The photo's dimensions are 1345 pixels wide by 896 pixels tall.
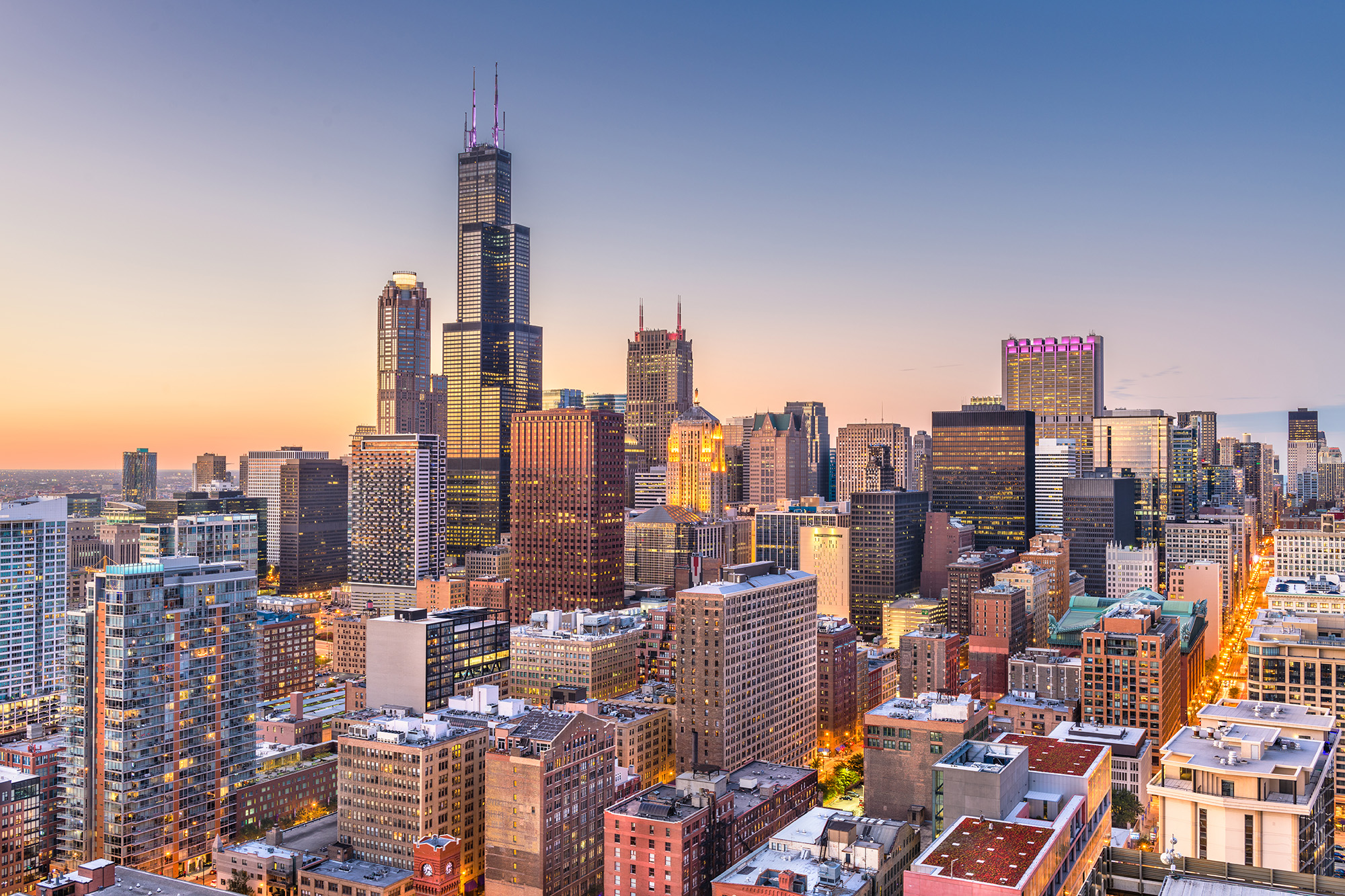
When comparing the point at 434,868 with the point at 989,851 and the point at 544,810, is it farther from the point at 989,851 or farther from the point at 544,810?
the point at 989,851

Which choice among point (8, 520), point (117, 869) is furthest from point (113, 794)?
point (8, 520)

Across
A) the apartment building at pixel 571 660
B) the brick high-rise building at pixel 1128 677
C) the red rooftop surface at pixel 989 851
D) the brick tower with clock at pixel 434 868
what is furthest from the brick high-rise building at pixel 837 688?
the red rooftop surface at pixel 989 851

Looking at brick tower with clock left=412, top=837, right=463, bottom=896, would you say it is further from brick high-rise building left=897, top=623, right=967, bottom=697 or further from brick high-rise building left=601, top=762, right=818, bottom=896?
brick high-rise building left=897, top=623, right=967, bottom=697

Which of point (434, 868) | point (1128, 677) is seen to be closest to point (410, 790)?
point (434, 868)

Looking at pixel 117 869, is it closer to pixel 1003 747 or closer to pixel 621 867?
pixel 621 867

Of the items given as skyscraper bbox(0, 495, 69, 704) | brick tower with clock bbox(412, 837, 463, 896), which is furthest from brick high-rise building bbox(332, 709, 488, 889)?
skyscraper bbox(0, 495, 69, 704)

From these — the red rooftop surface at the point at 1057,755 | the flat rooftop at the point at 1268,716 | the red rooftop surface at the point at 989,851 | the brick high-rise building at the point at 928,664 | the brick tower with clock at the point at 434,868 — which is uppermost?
the flat rooftop at the point at 1268,716

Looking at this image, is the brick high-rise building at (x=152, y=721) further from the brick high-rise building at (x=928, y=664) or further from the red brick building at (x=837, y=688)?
the brick high-rise building at (x=928, y=664)
